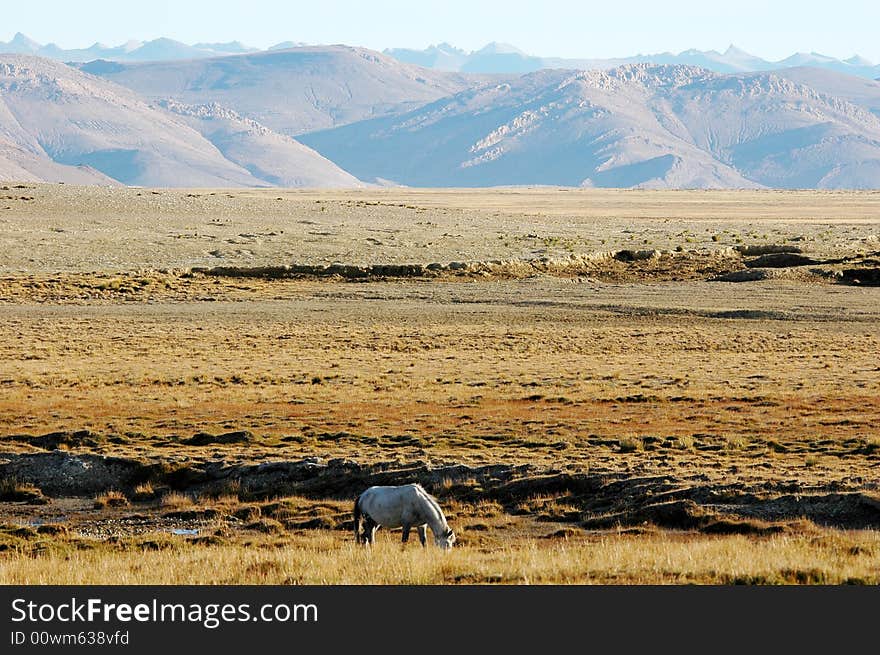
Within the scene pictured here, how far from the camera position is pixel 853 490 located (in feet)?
59.8

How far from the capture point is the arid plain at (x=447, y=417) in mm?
14203

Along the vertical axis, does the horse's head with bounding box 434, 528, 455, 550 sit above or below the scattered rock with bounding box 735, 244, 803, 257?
above

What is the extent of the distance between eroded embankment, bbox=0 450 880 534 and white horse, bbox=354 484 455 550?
10.5 ft

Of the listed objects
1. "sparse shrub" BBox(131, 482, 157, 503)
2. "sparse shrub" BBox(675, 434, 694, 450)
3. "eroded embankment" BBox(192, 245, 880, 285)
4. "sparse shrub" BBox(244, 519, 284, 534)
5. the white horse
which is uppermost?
the white horse

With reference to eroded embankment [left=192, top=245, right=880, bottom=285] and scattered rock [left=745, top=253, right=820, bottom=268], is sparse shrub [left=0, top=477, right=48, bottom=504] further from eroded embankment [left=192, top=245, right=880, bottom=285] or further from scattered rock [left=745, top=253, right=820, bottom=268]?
scattered rock [left=745, top=253, right=820, bottom=268]

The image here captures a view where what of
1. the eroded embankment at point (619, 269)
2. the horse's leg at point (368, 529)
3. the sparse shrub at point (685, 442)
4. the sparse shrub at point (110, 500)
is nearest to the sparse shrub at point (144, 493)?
the sparse shrub at point (110, 500)

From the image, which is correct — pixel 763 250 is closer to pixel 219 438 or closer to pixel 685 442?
pixel 685 442

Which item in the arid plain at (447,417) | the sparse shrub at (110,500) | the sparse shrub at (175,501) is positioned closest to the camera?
the arid plain at (447,417)

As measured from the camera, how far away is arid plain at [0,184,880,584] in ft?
46.6

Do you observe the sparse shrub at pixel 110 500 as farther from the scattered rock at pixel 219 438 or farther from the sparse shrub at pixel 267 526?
the scattered rock at pixel 219 438

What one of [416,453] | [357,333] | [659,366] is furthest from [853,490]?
[357,333]

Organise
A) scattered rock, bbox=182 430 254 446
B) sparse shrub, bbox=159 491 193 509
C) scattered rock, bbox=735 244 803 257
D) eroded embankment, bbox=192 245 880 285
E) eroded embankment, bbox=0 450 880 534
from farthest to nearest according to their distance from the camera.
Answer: scattered rock, bbox=735 244 803 257 → eroded embankment, bbox=192 245 880 285 → scattered rock, bbox=182 430 254 446 → sparse shrub, bbox=159 491 193 509 → eroded embankment, bbox=0 450 880 534

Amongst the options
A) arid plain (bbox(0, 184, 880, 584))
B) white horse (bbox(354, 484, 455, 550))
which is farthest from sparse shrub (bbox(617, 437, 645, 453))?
white horse (bbox(354, 484, 455, 550))

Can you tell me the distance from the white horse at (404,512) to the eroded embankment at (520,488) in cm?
319
